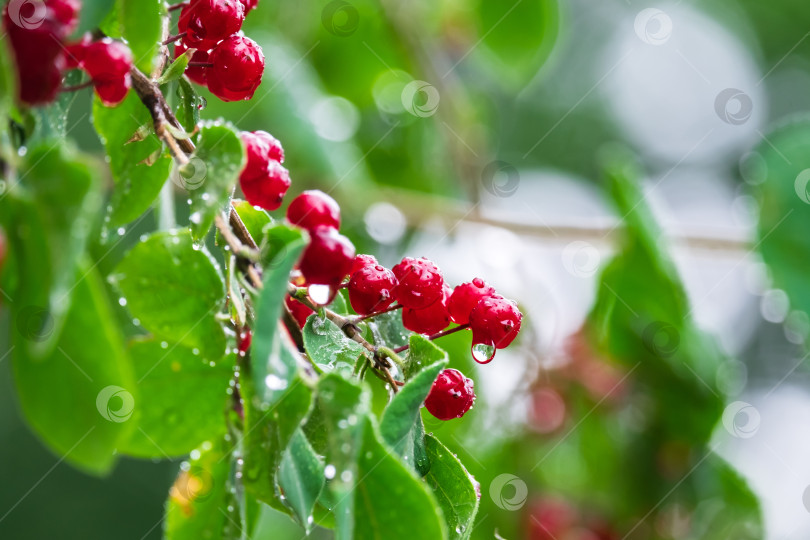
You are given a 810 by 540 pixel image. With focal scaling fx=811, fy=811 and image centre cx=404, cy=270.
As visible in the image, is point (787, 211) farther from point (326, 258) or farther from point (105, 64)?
point (105, 64)

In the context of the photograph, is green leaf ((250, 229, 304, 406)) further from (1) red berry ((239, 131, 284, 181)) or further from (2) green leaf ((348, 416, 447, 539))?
(1) red berry ((239, 131, 284, 181))

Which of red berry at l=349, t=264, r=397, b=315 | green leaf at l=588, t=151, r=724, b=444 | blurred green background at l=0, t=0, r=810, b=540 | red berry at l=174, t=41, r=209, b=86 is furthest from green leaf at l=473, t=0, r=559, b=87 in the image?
red berry at l=349, t=264, r=397, b=315

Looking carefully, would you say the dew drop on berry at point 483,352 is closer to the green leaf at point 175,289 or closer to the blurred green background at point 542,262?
the green leaf at point 175,289

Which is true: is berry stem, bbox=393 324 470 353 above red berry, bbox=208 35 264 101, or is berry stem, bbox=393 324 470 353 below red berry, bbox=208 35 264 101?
below

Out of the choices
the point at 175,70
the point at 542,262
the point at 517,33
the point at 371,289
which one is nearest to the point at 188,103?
the point at 175,70

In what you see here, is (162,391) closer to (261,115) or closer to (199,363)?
(199,363)

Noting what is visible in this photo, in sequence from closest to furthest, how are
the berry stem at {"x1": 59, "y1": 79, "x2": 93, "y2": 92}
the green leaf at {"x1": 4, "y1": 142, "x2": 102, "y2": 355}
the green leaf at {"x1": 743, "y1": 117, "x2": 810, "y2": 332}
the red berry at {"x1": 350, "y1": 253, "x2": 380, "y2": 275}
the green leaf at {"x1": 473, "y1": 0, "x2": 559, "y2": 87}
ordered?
the green leaf at {"x1": 4, "y1": 142, "x2": 102, "y2": 355} → the berry stem at {"x1": 59, "y1": 79, "x2": 93, "y2": 92} → the red berry at {"x1": 350, "y1": 253, "x2": 380, "y2": 275} → the green leaf at {"x1": 743, "y1": 117, "x2": 810, "y2": 332} → the green leaf at {"x1": 473, "y1": 0, "x2": 559, "y2": 87}

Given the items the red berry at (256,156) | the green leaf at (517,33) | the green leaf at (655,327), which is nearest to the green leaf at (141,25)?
the red berry at (256,156)
